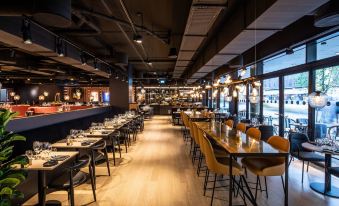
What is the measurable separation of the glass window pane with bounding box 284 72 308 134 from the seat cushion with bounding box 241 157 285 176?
3.40 meters

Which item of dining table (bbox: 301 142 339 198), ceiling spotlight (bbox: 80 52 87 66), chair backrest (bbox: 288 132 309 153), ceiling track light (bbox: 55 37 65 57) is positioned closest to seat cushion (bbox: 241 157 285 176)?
dining table (bbox: 301 142 339 198)

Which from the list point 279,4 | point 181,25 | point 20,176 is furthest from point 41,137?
point 279,4

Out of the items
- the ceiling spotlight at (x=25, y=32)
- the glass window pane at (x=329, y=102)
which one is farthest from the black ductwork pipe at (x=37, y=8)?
the glass window pane at (x=329, y=102)

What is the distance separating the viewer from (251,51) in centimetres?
835

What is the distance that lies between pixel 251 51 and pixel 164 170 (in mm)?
5122

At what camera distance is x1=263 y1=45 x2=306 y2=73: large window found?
6.47 m

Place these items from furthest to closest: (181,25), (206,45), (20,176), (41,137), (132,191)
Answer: (206,45) < (181,25) < (41,137) < (132,191) < (20,176)

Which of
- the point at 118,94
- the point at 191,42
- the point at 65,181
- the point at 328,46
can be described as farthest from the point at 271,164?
the point at 118,94

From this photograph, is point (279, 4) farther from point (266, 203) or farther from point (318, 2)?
point (266, 203)

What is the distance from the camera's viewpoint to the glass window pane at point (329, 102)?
5.61 m

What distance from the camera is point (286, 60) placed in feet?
23.9

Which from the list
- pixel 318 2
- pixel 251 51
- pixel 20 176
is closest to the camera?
pixel 20 176

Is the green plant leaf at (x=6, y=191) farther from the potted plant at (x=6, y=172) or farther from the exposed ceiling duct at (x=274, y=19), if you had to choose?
the exposed ceiling duct at (x=274, y=19)

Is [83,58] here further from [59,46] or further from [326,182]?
[326,182]
